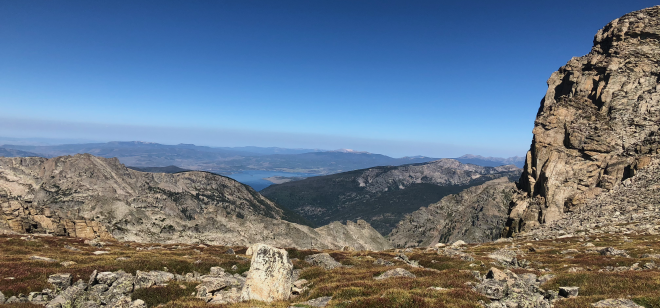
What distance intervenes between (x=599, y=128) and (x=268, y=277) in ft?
367

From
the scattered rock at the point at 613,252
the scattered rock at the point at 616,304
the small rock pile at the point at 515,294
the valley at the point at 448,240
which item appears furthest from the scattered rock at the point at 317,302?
the scattered rock at the point at 613,252

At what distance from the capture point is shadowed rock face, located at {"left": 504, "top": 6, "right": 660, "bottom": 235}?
82.9 m

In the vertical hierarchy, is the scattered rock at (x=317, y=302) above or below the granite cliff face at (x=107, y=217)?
above

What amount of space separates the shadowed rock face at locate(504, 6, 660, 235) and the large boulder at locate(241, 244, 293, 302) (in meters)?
91.4

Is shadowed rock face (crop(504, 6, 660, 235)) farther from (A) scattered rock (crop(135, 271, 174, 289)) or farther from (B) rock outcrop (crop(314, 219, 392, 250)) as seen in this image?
(A) scattered rock (crop(135, 271, 174, 289))

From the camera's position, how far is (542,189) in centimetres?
9262

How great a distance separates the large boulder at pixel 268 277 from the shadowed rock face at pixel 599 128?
9136cm

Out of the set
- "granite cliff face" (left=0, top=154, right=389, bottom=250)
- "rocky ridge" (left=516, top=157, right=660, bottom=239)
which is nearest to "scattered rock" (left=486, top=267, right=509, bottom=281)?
"rocky ridge" (left=516, top=157, right=660, bottom=239)

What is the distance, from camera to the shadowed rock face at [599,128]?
82938 mm

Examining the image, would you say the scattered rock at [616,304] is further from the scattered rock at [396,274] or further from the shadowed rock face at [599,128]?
the shadowed rock face at [599,128]

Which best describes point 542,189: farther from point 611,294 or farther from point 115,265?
point 115,265

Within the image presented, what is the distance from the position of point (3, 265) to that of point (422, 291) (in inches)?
1258

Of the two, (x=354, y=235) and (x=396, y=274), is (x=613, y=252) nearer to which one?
(x=396, y=274)

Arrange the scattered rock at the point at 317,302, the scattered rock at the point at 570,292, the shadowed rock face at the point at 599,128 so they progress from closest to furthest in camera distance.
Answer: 1. the scattered rock at the point at 317,302
2. the scattered rock at the point at 570,292
3. the shadowed rock face at the point at 599,128
